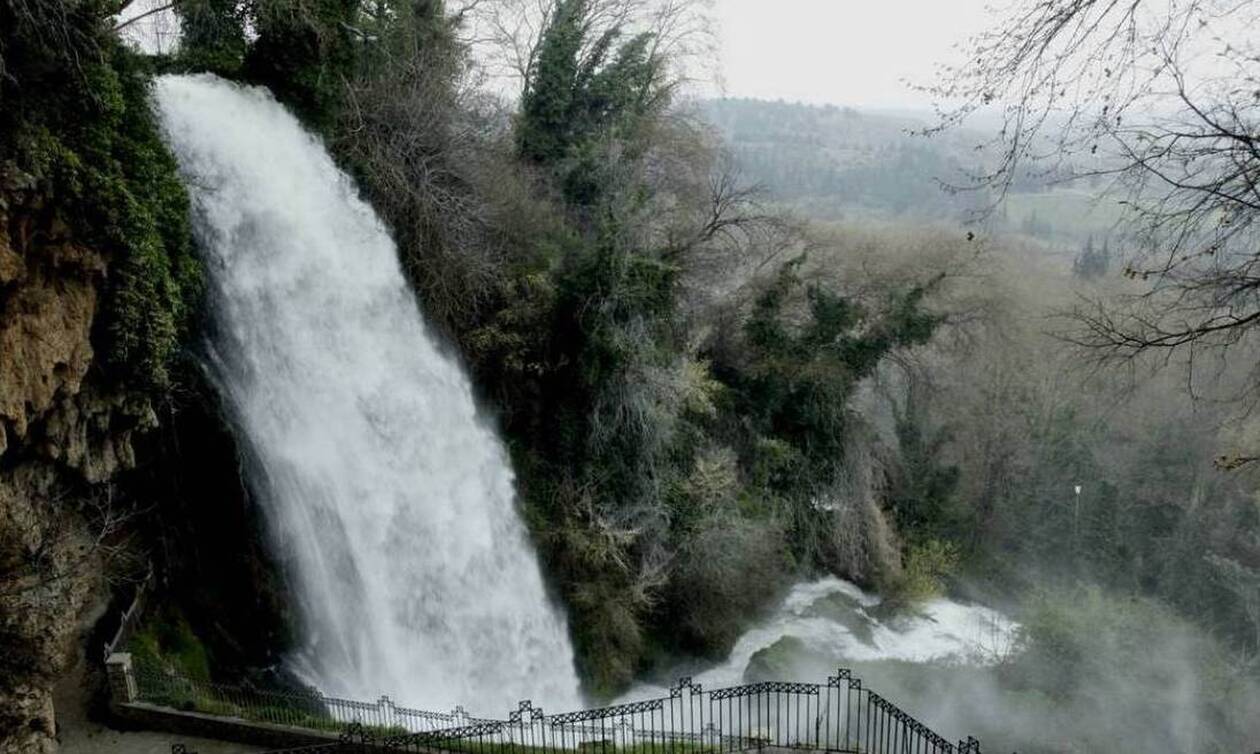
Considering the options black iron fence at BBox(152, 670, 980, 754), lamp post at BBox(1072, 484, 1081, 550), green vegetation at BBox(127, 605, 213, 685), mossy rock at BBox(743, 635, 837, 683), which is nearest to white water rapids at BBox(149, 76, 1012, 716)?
black iron fence at BBox(152, 670, 980, 754)

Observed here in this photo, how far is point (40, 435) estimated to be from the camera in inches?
308

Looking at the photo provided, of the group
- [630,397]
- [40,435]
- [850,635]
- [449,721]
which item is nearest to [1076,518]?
[850,635]

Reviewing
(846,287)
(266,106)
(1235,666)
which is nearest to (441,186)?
(266,106)

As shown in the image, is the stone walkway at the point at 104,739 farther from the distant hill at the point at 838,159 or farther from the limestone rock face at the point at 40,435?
the distant hill at the point at 838,159

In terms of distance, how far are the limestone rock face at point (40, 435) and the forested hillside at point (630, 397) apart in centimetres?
3

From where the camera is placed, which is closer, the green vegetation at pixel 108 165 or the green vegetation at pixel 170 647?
the green vegetation at pixel 108 165

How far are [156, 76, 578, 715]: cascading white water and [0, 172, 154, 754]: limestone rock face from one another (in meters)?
1.73

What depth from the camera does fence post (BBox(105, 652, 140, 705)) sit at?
904 centimetres

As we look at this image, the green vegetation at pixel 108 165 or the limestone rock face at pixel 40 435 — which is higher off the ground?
the green vegetation at pixel 108 165

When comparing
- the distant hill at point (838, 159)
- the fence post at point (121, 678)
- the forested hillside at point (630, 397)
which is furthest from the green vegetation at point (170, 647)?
the distant hill at point (838, 159)

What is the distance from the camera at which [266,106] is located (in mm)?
11742

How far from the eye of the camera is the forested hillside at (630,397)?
25.3 feet

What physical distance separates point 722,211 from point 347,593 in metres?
11.5

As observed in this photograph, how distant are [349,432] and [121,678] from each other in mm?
3610
